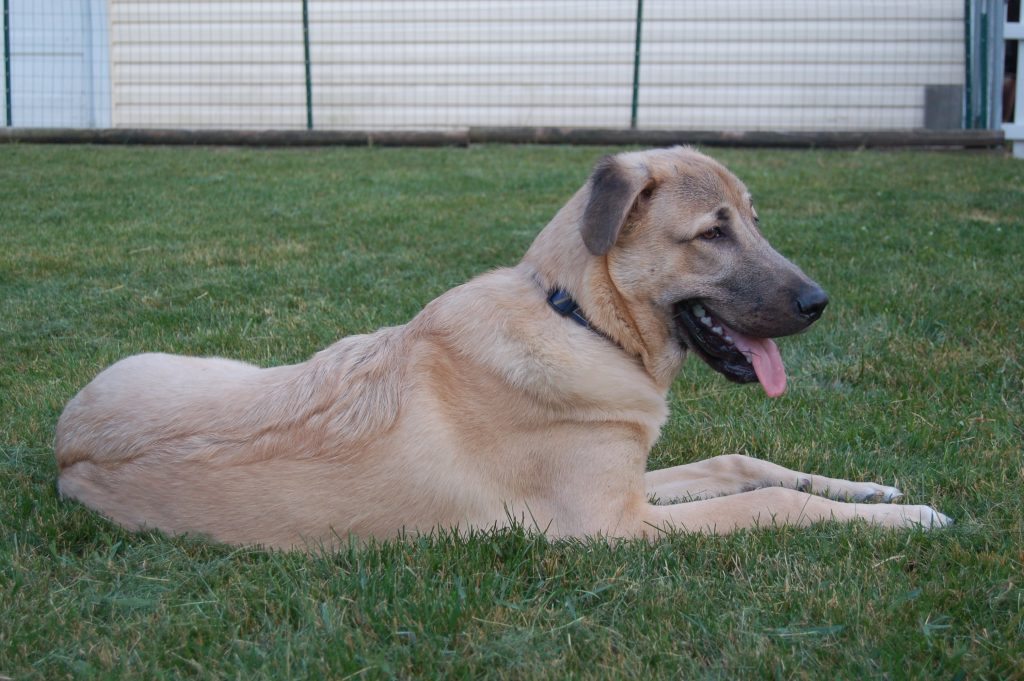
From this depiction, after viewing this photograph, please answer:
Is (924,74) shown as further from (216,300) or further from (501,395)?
(501,395)

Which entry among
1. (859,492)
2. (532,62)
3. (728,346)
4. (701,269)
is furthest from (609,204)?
(532,62)

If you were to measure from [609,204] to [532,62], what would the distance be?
14.2 m

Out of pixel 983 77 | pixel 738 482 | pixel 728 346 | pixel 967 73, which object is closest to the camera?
pixel 728 346

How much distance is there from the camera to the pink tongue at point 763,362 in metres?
3.82

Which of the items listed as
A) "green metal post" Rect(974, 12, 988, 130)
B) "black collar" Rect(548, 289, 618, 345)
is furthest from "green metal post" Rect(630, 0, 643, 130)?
"black collar" Rect(548, 289, 618, 345)

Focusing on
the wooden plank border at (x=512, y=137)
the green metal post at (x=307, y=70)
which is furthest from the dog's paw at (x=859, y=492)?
the green metal post at (x=307, y=70)

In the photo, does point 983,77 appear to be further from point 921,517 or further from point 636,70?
point 921,517

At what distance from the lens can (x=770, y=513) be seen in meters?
3.70

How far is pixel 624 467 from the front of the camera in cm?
365

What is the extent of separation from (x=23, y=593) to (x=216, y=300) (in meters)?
4.02

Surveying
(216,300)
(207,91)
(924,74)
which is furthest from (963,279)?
(207,91)

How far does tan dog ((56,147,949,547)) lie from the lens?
11.6 ft

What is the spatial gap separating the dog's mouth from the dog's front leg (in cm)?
43

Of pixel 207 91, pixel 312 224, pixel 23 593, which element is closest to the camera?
pixel 23 593
